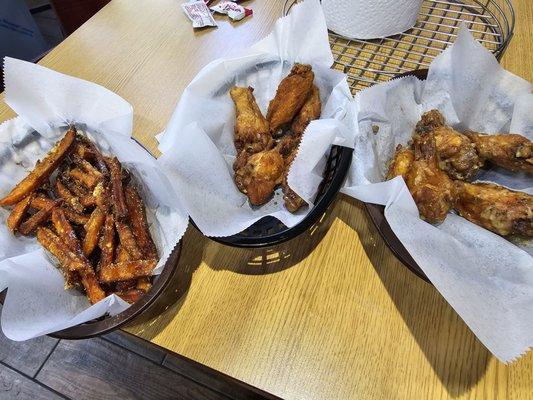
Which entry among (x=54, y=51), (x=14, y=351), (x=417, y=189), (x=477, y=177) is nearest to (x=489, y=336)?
(x=417, y=189)

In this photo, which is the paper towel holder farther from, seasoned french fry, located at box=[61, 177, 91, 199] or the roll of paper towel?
seasoned french fry, located at box=[61, 177, 91, 199]

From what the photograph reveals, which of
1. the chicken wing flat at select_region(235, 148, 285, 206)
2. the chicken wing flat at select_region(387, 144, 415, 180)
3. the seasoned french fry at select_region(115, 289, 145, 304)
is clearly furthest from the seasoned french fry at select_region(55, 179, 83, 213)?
the chicken wing flat at select_region(387, 144, 415, 180)

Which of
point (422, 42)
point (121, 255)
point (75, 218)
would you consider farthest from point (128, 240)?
point (422, 42)

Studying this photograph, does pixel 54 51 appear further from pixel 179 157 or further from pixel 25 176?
pixel 179 157

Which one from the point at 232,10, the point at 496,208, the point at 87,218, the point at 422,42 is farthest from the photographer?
the point at 232,10

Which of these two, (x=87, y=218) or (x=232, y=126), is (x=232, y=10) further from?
(x=87, y=218)

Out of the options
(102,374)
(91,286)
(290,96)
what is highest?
(290,96)

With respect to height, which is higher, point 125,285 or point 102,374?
point 125,285
